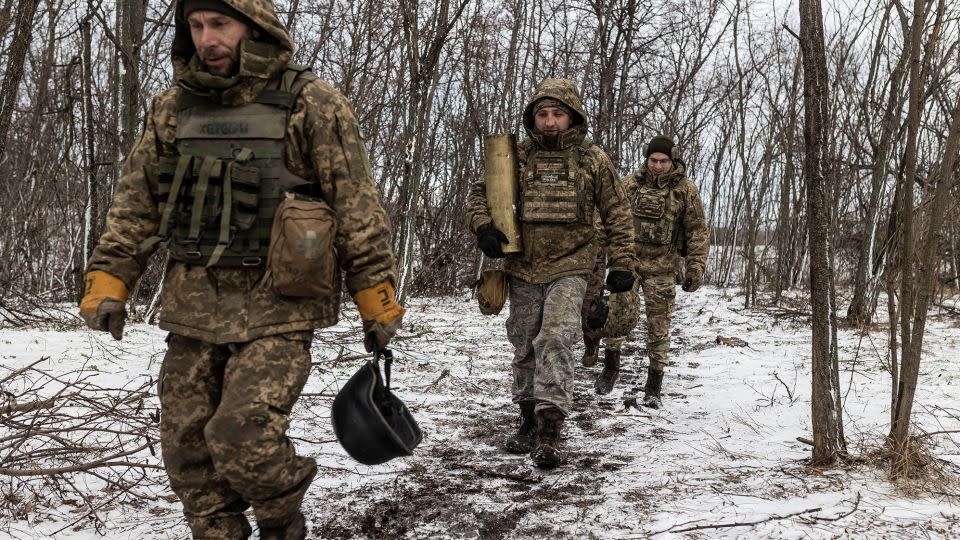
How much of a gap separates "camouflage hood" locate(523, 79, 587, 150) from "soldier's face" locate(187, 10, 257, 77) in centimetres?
214

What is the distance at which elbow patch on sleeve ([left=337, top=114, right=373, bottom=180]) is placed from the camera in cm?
229

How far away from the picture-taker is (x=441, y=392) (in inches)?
209

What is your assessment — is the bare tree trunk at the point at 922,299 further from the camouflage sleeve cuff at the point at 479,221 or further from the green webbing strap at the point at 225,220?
the green webbing strap at the point at 225,220

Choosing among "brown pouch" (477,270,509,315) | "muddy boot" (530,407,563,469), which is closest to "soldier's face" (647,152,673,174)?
"brown pouch" (477,270,509,315)

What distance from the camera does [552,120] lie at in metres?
4.07

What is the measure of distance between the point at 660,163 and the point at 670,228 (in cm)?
59

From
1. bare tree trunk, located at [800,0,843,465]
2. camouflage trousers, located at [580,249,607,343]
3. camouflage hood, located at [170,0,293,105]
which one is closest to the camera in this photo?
camouflage hood, located at [170,0,293,105]

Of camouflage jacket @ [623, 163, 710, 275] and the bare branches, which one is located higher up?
camouflage jacket @ [623, 163, 710, 275]

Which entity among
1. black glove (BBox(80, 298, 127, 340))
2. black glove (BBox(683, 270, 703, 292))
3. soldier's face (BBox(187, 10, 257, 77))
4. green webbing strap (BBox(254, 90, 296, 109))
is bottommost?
black glove (BBox(80, 298, 127, 340))

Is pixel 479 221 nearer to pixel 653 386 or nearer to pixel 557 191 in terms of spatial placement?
pixel 557 191

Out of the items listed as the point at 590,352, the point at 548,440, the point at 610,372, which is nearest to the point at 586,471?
the point at 548,440

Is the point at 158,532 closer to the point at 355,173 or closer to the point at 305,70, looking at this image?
the point at 355,173

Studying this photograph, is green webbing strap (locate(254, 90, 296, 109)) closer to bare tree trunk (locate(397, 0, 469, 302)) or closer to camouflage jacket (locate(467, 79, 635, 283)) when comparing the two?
camouflage jacket (locate(467, 79, 635, 283))

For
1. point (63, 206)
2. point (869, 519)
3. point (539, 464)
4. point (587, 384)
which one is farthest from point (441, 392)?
point (63, 206)
